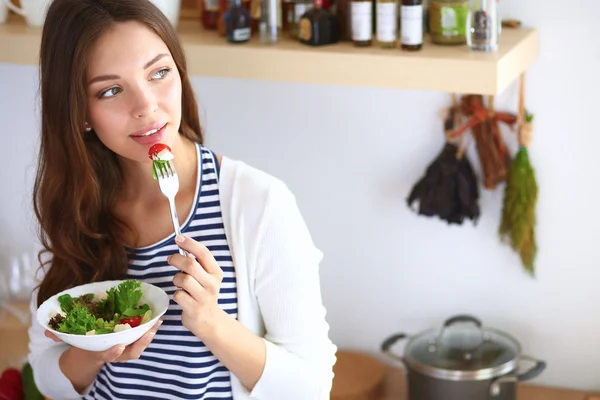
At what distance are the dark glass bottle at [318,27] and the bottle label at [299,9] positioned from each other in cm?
4

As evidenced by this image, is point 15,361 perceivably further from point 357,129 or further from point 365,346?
point 357,129

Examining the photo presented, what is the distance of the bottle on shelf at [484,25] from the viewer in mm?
1566

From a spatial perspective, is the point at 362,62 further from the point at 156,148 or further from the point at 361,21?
the point at 156,148

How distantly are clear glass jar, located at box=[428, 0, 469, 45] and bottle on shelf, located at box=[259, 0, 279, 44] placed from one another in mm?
307

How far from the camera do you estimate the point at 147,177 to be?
134 centimetres

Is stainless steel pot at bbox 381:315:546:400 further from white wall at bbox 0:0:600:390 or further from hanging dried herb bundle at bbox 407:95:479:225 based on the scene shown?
hanging dried herb bundle at bbox 407:95:479:225

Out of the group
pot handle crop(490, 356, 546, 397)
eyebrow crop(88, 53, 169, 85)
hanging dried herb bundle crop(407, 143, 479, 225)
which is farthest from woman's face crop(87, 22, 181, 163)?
pot handle crop(490, 356, 546, 397)

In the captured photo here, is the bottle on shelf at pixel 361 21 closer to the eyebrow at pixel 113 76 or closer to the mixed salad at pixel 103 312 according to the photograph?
the eyebrow at pixel 113 76

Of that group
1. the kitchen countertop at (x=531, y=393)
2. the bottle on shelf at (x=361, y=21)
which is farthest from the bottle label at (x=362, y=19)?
the kitchen countertop at (x=531, y=393)

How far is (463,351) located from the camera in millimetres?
1864

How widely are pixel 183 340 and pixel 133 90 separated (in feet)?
1.18

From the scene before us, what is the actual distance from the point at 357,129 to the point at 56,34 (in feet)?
2.85

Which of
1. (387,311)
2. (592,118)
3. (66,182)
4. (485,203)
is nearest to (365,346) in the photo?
(387,311)

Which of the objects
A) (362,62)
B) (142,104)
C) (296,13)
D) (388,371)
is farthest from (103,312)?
(388,371)
